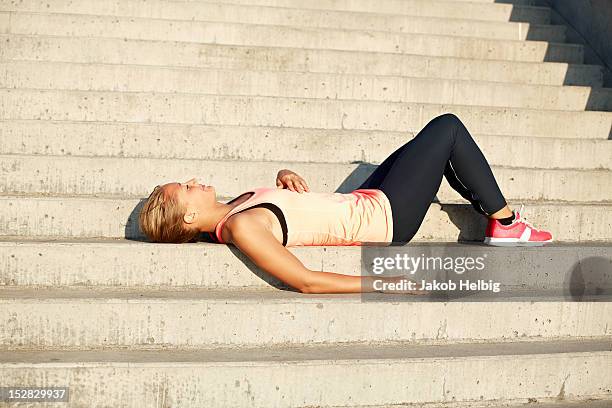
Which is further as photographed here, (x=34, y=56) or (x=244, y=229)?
(x=34, y=56)

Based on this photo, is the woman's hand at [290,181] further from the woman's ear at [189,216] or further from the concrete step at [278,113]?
the concrete step at [278,113]

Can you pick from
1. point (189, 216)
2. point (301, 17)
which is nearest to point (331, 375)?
point (189, 216)

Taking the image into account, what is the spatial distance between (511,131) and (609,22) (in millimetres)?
1526

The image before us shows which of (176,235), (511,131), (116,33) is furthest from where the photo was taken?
(116,33)

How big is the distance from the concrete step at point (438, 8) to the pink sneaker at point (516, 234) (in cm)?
305

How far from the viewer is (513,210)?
4.47 m

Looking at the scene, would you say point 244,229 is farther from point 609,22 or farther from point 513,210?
point 609,22

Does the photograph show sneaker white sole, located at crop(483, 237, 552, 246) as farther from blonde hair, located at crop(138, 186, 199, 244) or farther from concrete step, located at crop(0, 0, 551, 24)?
concrete step, located at crop(0, 0, 551, 24)

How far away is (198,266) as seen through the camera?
3.94 meters

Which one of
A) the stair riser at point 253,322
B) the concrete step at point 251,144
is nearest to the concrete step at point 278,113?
the concrete step at point 251,144

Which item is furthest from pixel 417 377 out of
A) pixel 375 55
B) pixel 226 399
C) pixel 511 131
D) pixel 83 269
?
pixel 375 55

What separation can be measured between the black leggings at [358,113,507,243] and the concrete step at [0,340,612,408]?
0.78 metres

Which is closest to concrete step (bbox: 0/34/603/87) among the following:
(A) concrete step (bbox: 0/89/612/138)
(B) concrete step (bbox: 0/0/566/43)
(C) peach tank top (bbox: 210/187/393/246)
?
(B) concrete step (bbox: 0/0/566/43)

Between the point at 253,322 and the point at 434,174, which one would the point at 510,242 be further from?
the point at 253,322
